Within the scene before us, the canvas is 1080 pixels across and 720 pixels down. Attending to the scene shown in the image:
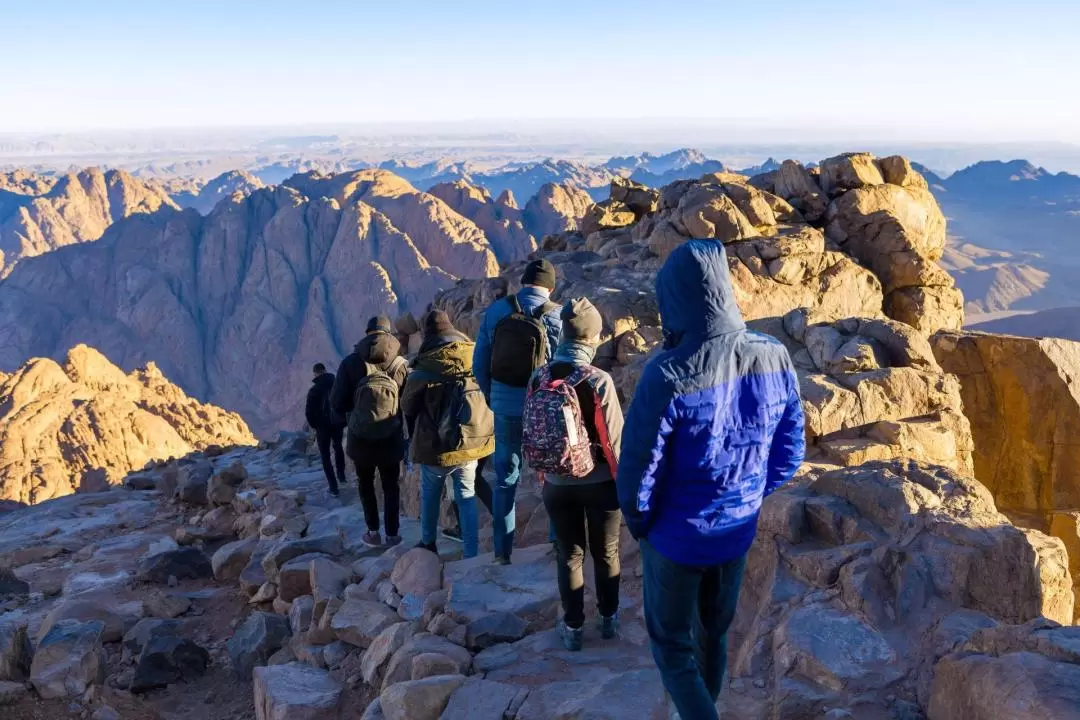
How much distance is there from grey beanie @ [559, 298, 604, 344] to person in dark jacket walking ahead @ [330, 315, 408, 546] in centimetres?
335

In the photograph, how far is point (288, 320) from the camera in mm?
86500

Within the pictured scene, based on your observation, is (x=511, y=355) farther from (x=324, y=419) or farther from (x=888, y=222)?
(x=888, y=222)

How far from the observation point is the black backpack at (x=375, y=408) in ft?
25.9

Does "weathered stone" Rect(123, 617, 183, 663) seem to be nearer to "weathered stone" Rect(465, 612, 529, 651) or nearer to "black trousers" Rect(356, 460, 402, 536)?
"black trousers" Rect(356, 460, 402, 536)

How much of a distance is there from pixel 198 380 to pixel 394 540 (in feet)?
276

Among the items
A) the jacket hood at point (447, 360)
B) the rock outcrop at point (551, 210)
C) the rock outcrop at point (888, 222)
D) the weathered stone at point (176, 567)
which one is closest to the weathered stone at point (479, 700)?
the jacket hood at point (447, 360)

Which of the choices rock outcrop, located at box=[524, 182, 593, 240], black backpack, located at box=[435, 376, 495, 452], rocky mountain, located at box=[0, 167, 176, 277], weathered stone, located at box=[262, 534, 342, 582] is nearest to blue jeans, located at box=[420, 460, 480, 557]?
black backpack, located at box=[435, 376, 495, 452]

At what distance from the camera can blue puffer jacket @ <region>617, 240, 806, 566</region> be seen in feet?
11.3

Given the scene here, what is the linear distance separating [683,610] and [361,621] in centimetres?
398

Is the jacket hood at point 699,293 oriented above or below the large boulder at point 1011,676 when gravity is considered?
above

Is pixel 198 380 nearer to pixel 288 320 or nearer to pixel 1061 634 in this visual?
pixel 288 320

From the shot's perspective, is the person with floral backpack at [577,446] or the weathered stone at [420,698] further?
the weathered stone at [420,698]

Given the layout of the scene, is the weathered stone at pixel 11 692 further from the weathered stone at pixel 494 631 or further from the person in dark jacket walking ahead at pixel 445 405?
the weathered stone at pixel 494 631

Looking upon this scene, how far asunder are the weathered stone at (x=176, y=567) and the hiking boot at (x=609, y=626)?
7.43 m
